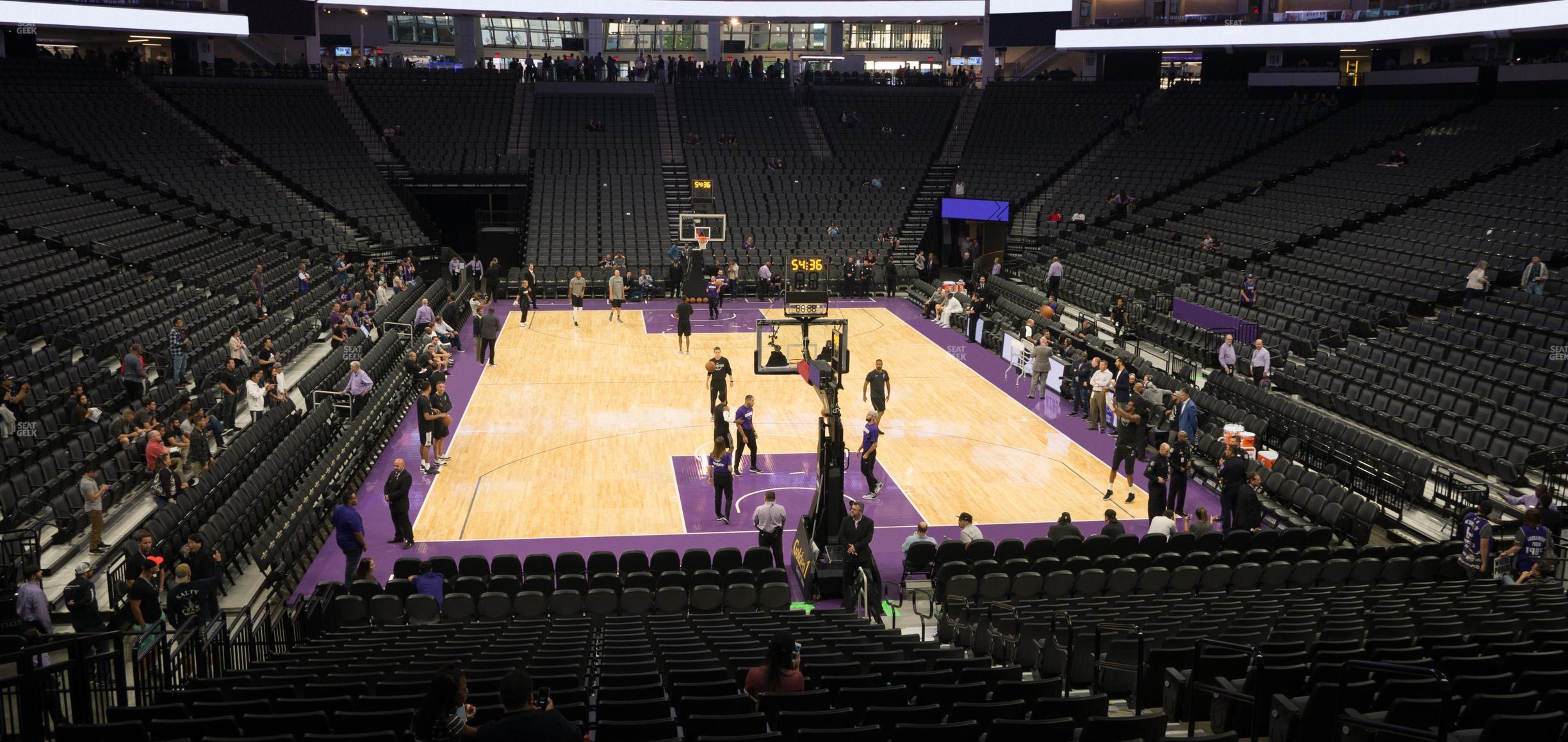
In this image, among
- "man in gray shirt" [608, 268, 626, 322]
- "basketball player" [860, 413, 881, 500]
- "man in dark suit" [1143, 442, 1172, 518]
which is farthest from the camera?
"man in gray shirt" [608, 268, 626, 322]

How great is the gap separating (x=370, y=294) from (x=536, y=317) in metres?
6.13

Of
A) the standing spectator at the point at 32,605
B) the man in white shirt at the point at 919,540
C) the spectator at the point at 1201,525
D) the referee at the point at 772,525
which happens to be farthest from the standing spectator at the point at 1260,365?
the standing spectator at the point at 32,605

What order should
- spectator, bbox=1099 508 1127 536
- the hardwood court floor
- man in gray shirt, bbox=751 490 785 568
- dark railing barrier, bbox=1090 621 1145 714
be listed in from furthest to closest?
the hardwood court floor < man in gray shirt, bbox=751 490 785 568 < spectator, bbox=1099 508 1127 536 < dark railing barrier, bbox=1090 621 1145 714

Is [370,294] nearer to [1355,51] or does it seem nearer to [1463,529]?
[1463,529]

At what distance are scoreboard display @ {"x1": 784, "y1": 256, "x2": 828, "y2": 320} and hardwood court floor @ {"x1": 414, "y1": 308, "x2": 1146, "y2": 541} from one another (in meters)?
1.70

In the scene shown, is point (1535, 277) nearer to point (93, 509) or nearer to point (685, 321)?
point (685, 321)

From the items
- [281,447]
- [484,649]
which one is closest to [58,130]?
[281,447]

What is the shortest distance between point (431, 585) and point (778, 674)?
6.75 metres

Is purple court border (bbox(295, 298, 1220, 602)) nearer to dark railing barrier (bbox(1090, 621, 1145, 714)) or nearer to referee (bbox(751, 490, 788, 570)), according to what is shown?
referee (bbox(751, 490, 788, 570))

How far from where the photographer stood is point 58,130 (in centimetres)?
3422

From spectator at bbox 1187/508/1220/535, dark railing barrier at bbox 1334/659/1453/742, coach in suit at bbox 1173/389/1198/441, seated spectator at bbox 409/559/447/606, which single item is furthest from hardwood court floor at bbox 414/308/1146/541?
dark railing barrier at bbox 1334/659/1453/742

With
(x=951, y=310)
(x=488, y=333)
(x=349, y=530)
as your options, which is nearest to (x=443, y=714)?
(x=349, y=530)

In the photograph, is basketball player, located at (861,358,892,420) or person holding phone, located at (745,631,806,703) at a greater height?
person holding phone, located at (745,631,806,703)

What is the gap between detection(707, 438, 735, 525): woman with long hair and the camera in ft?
55.9
